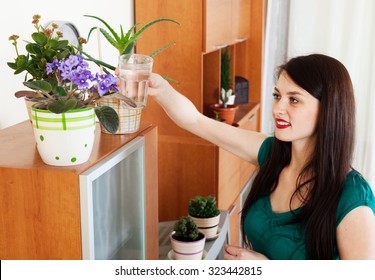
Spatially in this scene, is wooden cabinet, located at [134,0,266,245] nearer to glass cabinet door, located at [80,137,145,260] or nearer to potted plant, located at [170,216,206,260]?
potted plant, located at [170,216,206,260]

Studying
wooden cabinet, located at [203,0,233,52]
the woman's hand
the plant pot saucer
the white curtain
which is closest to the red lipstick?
the woman's hand

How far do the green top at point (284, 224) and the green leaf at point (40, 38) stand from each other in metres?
0.90

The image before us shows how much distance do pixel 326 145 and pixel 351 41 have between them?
2.15 metres

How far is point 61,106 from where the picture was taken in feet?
3.67

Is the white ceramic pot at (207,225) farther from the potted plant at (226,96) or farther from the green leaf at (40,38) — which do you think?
the green leaf at (40,38)

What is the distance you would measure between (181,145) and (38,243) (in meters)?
1.40

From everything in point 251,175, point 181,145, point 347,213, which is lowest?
point 251,175

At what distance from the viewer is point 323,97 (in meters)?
1.59

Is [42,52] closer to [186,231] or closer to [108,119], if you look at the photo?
[108,119]

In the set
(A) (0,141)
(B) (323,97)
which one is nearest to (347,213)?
(B) (323,97)

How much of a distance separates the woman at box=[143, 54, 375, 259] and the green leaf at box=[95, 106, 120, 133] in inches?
19.7

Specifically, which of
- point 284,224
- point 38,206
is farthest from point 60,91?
point 284,224

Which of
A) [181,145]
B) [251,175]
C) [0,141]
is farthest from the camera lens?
[251,175]

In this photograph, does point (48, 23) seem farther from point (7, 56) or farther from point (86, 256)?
point (86, 256)
